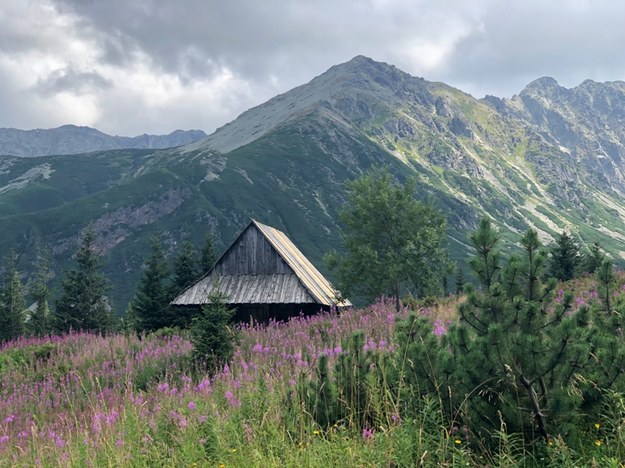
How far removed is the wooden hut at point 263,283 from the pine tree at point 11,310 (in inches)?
932

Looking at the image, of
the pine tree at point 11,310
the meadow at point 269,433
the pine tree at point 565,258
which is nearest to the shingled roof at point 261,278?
the pine tree at point 565,258

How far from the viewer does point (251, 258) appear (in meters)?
29.5

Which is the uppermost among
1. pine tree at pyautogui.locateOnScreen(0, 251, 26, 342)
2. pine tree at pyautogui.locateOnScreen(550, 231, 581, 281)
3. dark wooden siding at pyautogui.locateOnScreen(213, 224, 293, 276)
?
dark wooden siding at pyautogui.locateOnScreen(213, 224, 293, 276)

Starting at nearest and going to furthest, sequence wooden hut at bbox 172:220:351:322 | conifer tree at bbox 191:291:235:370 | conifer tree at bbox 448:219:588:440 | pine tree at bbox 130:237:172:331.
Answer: conifer tree at bbox 448:219:588:440
conifer tree at bbox 191:291:235:370
wooden hut at bbox 172:220:351:322
pine tree at bbox 130:237:172:331

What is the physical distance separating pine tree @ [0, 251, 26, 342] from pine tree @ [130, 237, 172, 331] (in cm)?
1502

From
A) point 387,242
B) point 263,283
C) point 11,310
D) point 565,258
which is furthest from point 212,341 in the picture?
point 11,310

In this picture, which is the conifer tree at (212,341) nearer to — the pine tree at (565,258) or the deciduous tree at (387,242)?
the deciduous tree at (387,242)

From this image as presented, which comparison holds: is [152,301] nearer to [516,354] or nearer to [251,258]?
[251,258]

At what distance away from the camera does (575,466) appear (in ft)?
12.0

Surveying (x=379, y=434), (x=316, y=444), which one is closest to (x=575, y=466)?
(x=379, y=434)

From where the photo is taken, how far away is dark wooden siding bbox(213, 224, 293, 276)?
28.7 metres

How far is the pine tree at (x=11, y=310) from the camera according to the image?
4238 cm

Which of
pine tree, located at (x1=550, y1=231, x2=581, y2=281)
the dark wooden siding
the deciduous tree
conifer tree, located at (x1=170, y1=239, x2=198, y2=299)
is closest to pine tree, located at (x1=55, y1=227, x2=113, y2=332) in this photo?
conifer tree, located at (x1=170, y1=239, x2=198, y2=299)

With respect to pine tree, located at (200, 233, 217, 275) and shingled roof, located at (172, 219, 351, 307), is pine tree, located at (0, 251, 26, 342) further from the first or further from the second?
shingled roof, located at (172, 219, 351, 307)
